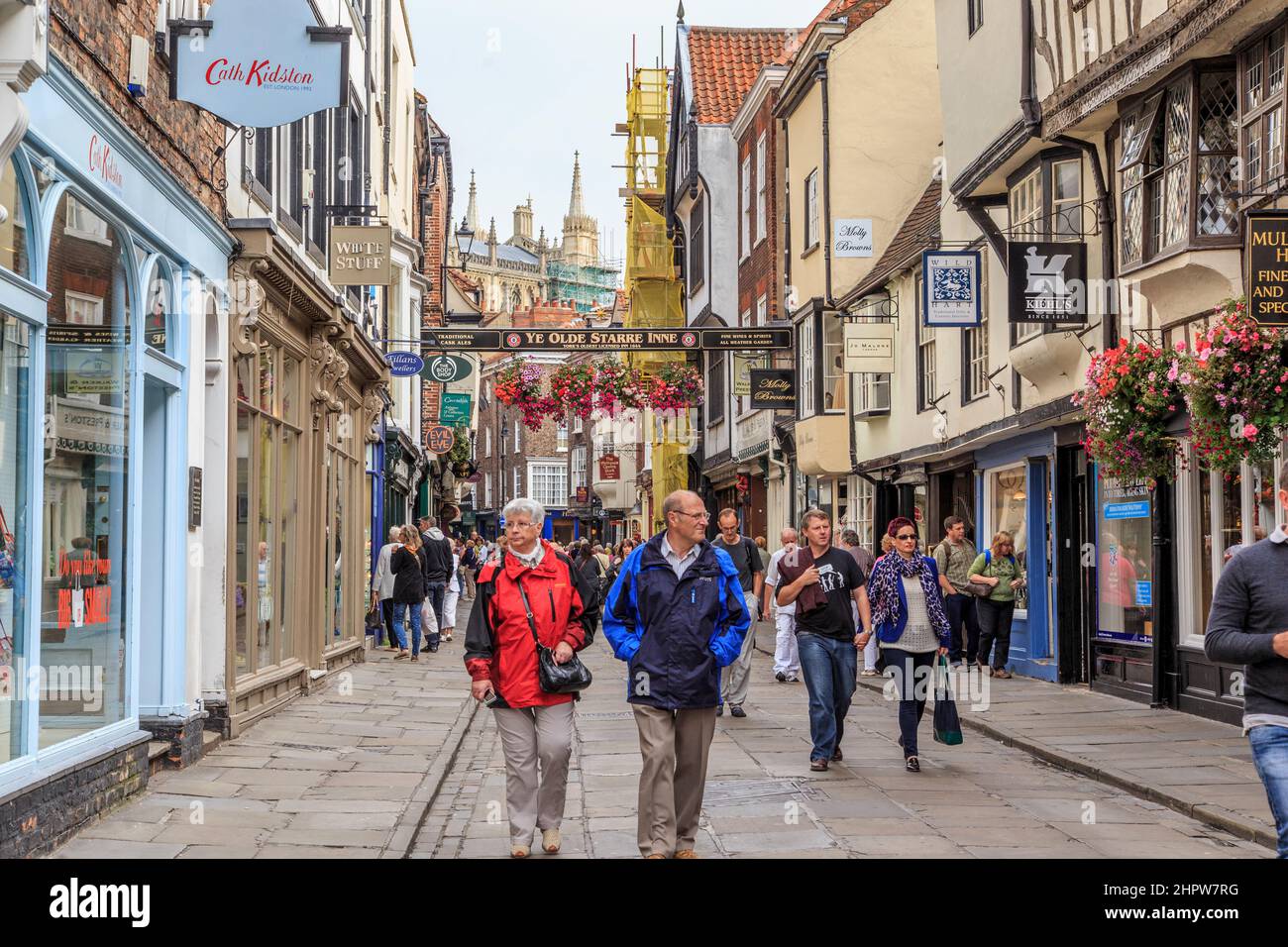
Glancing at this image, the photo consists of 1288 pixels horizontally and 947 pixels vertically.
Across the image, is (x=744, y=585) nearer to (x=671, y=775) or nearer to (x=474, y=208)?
(x=671, y=775)

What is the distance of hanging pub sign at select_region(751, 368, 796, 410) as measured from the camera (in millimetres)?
30016

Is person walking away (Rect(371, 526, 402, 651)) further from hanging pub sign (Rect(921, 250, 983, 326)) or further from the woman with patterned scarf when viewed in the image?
the woman with patterned scarf

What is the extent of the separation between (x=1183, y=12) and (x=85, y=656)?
32.4ft

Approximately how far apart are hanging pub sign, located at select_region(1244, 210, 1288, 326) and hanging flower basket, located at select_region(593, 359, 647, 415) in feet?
79.8

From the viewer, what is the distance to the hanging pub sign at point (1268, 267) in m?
10.1

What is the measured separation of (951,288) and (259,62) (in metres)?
10.9

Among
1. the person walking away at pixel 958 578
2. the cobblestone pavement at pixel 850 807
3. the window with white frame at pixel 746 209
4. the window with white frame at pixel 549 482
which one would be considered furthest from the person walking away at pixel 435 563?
the window with white frame at pixel 549 482

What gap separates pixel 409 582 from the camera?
2161 centimetres

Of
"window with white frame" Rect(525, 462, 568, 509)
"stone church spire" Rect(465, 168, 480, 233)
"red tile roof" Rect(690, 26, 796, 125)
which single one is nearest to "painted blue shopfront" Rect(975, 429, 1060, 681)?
"red tile roof" Rect(690, 26, 796, 125)

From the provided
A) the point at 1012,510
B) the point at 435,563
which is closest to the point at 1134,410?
the point at 1012,510

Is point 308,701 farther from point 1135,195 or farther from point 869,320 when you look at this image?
point 869,320

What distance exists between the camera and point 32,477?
788 centimetres

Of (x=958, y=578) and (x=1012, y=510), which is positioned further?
(x=1012, y=510)
